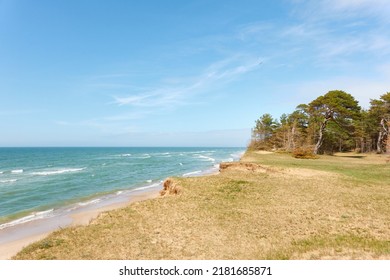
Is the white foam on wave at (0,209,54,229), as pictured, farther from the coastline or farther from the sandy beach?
the sandy beach

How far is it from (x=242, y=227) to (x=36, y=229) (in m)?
14.6

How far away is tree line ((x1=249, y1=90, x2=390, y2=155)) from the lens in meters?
49.0

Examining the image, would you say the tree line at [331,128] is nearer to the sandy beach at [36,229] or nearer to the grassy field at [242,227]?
the grassy field at [242,227]

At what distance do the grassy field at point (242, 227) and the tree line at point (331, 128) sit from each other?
30.7 meters

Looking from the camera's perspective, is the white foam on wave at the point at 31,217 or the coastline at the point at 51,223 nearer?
the coastline at the point at 51,223

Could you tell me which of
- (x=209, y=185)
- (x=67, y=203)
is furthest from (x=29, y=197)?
(x=209, y=185)

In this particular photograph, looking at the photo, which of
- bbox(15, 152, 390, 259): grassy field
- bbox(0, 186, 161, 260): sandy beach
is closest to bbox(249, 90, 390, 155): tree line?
bbox(15, 152, 390, 259): grassy field

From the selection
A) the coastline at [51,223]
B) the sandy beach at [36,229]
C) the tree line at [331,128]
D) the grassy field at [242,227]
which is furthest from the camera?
the tree line at [331,128]

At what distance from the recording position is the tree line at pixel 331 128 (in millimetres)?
49022

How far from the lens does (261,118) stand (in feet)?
299

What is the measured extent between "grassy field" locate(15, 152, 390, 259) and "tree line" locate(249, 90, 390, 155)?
3072cm

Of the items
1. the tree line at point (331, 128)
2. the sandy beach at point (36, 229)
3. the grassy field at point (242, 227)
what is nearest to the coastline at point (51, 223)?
the sandy beach at point (36, 229)
